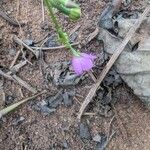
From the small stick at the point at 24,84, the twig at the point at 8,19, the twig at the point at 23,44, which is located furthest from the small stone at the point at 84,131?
the twig at the point at 8,19

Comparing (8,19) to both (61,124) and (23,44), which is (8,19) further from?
(61,124)

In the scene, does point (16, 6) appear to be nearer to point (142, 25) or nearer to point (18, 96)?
point (18, 96)

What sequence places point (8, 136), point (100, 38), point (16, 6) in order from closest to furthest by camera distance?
point (8, 136) → point (100, 38) → point (16, 6)

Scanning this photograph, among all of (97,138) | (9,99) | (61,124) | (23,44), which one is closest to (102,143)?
(97,138)

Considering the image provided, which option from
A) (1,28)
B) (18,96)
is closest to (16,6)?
(1,28)

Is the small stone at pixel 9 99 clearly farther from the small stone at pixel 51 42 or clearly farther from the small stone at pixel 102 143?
the small stone at pixel 102 143

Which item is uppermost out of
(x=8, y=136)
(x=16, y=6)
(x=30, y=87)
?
(x=16, y=6)
